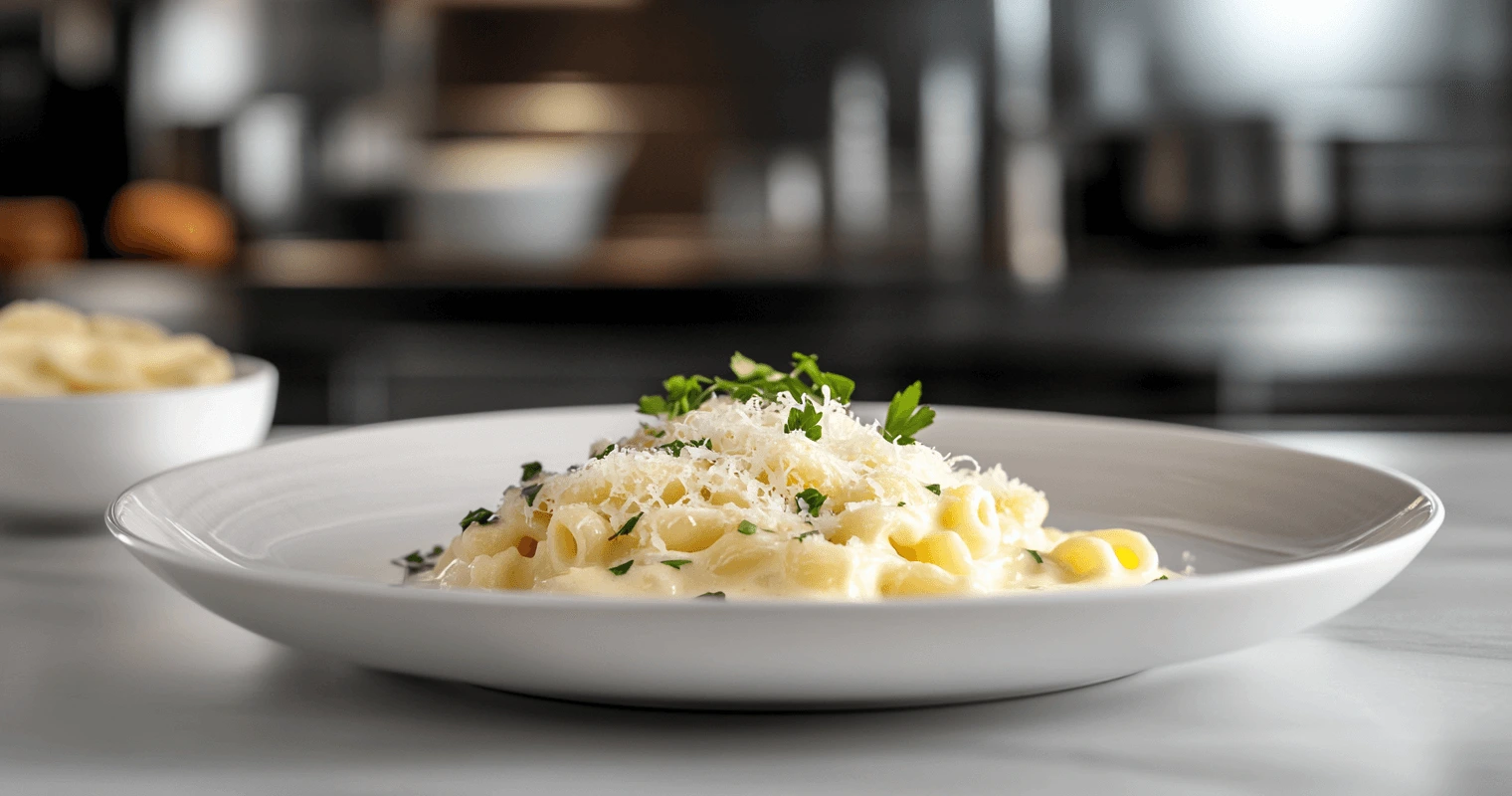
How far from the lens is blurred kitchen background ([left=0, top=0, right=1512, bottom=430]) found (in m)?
3.13

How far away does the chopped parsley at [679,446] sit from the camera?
2.70 ft

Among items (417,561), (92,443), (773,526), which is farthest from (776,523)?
(92,443)

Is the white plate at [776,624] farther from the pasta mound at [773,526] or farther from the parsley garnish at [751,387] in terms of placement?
the parsley garnish at [751,387]

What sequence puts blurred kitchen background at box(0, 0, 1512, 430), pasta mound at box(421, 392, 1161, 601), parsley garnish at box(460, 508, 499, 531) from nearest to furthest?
pasta mound at box(421, 392, 1161, 601) → parsley garnish at box(460, 508, 499, 531) → blurred kitchen background at box(0, 0, 1512, 430)

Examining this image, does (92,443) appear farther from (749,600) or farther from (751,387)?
(749,600)

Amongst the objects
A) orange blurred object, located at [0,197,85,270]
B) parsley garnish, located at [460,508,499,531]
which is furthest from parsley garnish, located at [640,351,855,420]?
orange blurred object, located at [0,197,85,270]

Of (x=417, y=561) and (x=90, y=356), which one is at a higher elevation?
(x=90, y=356)

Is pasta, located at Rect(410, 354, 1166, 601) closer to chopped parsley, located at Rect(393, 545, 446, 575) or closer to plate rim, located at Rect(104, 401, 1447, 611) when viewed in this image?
chopped parsley, located at Rect(393, 545, 446, 575)

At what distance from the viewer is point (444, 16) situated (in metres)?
3.89

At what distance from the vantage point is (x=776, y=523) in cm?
75

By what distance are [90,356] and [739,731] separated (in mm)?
702

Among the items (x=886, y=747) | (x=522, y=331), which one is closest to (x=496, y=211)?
(x=522, y=331)

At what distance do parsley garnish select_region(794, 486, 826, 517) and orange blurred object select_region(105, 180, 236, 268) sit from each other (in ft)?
9.85

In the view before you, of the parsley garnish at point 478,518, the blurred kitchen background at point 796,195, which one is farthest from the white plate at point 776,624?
the blurred kitchen background at point 796,195
